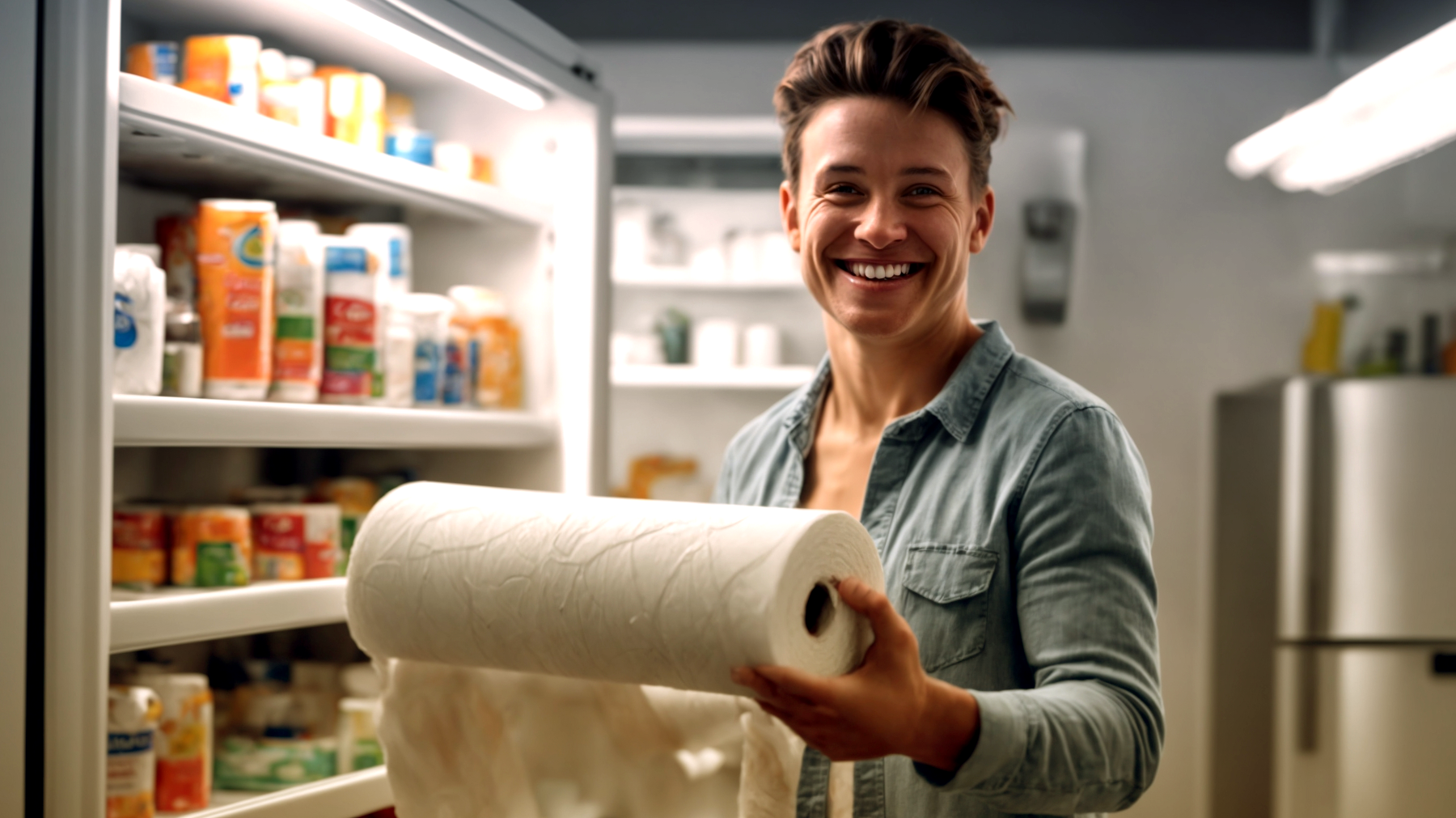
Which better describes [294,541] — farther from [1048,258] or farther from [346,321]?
[1048,258]

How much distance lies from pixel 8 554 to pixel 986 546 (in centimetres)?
90

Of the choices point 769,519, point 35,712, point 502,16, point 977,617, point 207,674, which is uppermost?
point 502,16

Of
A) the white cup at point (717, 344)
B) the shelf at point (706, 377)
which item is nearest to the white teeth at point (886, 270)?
the shelf at point (706, 377)

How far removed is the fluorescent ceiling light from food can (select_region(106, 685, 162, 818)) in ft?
2.73

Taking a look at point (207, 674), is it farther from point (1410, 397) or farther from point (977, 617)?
point (1410, 397)

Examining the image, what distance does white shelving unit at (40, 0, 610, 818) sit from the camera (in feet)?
3.46

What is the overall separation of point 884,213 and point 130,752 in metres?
1.02

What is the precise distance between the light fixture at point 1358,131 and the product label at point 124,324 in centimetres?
261

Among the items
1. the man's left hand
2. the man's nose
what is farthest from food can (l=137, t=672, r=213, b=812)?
the man's nose

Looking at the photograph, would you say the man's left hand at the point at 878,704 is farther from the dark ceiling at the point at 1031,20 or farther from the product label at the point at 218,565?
the dark ceiling at the point at 1031,20

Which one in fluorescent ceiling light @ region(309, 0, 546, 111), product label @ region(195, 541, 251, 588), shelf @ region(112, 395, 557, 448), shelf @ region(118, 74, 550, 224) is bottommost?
product label @ region(195, 541, 251, 588)

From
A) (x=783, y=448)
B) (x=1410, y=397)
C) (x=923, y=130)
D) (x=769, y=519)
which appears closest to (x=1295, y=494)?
(x=1410, y=397)

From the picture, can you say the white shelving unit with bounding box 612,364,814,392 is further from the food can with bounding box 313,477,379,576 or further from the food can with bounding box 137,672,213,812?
the food can with bounding box 137,672,213,812

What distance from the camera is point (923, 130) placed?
3.37 ft
